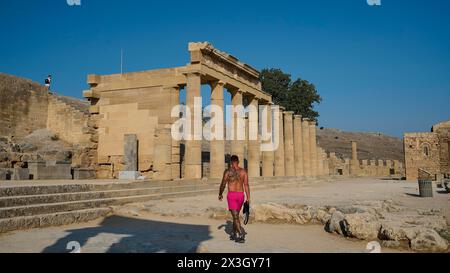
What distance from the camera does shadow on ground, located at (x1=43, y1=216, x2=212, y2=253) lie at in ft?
18.9

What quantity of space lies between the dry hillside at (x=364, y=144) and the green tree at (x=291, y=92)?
16765 millimetres

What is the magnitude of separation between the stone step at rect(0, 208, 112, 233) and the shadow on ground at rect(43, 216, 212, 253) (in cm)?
50

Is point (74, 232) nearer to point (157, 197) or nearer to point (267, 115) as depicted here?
point (157, 197)

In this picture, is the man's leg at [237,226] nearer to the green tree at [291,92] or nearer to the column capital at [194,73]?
the column capital at [194,73]

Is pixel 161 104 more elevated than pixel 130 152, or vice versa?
pixel 161 104

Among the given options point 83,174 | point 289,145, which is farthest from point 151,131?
point 289,145

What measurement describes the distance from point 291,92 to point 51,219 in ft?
133

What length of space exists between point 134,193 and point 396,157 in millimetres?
64262

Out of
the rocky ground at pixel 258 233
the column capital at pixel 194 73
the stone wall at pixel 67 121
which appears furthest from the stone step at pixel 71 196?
the stone wall at pixel 67 121

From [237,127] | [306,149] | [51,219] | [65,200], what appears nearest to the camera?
[51,219]

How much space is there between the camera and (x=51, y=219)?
8094mm

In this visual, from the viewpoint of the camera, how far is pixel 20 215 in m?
7.84

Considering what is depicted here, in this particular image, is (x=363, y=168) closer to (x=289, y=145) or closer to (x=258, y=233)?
(x=289, y=145)

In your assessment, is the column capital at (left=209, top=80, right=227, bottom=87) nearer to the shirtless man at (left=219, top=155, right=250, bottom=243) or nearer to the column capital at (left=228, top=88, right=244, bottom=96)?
the column capital at (left=228, top=88, right=244, bottom=96)
